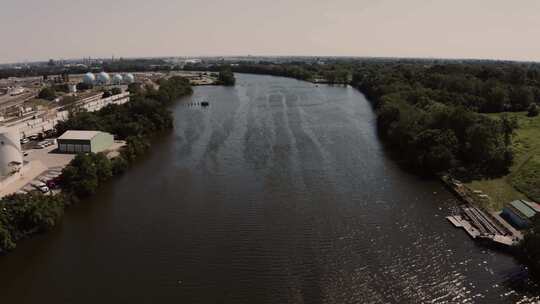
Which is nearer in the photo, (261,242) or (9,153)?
(261,242)

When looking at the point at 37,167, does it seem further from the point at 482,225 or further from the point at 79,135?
the point at 482,225

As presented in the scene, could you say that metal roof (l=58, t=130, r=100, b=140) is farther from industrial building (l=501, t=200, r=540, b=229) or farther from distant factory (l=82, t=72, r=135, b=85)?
distant factory (l=82, t=72, r=135, b=85)

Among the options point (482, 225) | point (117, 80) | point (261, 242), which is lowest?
point (261, 242)

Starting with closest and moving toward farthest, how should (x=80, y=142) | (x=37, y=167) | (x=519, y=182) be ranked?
1. (x=519, y=182)
2. (x=37, y=167)
3. (x=80, y=142)

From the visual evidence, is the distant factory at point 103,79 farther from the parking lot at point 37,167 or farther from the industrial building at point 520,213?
the industrial building at point 520,213

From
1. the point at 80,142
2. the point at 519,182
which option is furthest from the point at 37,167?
the point at 519,182

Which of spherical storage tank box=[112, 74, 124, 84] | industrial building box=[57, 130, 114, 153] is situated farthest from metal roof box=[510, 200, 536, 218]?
spherical storage tank box=[112, 74, 124, 84]

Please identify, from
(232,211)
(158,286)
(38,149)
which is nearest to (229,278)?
(158,286)
